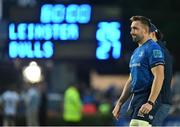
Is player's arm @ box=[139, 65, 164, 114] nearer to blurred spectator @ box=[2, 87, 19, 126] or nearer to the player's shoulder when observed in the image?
the player's shoulder

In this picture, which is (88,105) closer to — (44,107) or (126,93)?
(44,107)

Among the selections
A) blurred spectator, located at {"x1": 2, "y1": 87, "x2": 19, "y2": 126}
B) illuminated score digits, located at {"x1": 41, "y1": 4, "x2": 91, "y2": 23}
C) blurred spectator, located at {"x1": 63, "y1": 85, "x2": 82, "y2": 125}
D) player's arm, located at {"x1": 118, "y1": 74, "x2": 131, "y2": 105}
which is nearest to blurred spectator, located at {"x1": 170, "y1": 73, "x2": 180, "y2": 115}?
blurred spectator, located at {"x1": 63, "y1": 85, "x2": 82, "y2": 125}

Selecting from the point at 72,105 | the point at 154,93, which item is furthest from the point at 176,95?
the point at 154,93

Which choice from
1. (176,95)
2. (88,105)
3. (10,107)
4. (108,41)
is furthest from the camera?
(88,105)

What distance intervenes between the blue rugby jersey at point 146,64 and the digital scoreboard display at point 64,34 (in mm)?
9203

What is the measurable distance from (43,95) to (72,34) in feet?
12.3

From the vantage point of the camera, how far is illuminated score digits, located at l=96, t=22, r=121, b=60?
1820 cm

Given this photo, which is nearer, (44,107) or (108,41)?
(108,41)

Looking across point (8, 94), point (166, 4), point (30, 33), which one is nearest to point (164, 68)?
point (30, 33)

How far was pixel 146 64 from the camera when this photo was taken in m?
8.85

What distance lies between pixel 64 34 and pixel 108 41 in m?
1.04

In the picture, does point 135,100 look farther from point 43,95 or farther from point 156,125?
point 43,95

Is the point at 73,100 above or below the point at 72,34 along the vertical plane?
below

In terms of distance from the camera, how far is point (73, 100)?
19.2m
